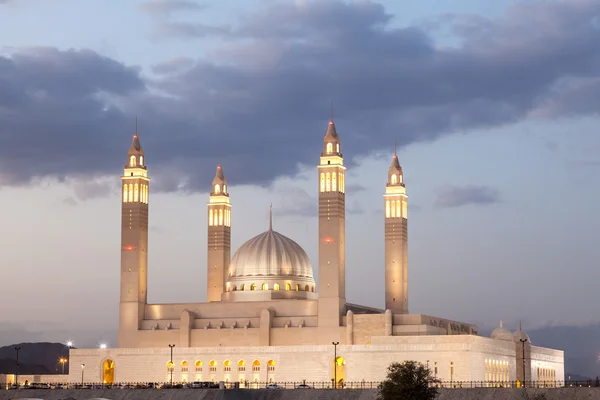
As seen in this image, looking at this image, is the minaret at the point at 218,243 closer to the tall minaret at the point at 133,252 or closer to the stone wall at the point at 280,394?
the tall minaret at the point at 133,252

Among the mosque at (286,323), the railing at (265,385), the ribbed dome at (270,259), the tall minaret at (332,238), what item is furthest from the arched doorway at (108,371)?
the tall minaret at (332,238)

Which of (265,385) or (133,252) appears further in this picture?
(133,252)

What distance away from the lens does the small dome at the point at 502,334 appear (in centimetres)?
12812

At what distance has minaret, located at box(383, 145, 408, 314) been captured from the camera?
130 metres

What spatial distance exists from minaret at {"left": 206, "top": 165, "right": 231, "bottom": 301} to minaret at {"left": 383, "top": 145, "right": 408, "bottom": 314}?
18245mm

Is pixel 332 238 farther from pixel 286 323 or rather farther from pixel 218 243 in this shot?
pixel 218 243

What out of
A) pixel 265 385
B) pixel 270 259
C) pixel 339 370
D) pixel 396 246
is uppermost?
pixel 396 246

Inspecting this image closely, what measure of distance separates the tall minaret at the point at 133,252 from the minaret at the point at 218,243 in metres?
8.55

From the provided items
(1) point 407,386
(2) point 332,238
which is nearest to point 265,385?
(2) point 332,238

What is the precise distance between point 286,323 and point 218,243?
1612 centimetres

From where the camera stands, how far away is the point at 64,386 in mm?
124062

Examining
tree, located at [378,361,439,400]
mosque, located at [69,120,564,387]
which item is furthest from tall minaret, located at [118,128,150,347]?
tree, located at [378,361,439,400]

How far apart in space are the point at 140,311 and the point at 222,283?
10699mm

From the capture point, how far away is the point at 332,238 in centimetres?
12294
